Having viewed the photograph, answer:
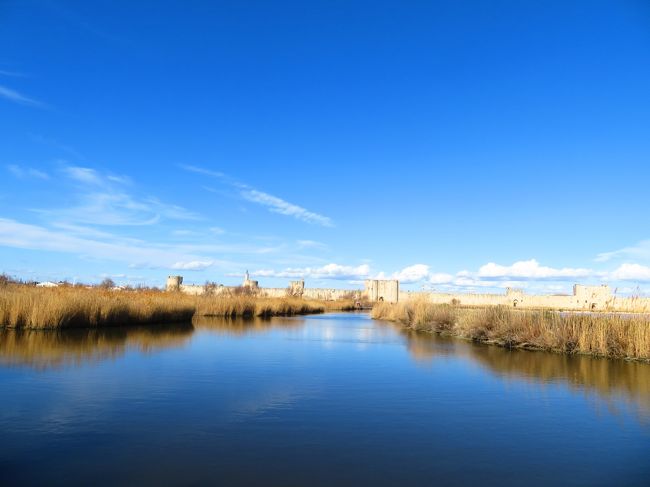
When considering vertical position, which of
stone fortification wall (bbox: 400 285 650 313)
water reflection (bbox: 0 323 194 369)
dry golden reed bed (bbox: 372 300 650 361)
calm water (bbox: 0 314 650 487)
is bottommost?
calm water (bbox: 0 314 650 487)

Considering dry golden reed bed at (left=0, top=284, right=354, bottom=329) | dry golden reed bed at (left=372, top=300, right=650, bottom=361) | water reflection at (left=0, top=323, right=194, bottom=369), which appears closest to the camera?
water reflection at (left=0, top=323, right=194, bottom=369)

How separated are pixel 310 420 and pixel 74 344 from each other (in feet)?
25.8

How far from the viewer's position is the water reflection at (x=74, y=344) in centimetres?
925

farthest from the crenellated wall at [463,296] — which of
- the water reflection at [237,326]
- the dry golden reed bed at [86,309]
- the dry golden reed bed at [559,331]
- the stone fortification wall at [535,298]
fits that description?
the dry golden reed bed at [86,309]

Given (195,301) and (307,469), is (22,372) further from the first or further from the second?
(195,301)

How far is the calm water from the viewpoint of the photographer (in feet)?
14.2

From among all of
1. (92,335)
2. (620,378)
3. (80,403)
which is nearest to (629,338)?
(620,378)

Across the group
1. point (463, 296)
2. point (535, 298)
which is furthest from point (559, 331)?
point (463, 296)

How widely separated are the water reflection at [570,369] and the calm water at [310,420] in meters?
0.06

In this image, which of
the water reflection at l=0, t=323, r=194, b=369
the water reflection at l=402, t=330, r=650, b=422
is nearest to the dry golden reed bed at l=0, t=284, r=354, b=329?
the water reflection at l=0, t=323, r=194, b=369

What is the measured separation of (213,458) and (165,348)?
7963mm

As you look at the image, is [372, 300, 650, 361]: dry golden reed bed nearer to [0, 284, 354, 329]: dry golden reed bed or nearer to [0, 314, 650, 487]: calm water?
[0, 314, 650, 487]: calm water

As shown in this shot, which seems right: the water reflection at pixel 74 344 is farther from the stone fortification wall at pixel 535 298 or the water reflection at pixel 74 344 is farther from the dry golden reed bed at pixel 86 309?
the stone fortification wall at pixel 535 298

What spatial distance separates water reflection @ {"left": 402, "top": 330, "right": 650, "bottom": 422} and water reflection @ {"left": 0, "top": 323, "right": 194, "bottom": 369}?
664 centimetres
